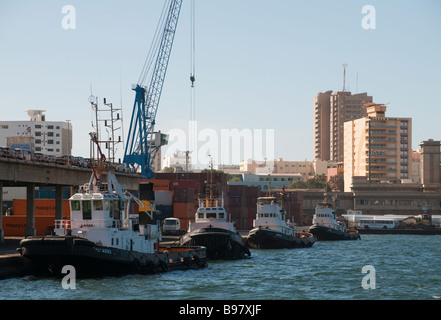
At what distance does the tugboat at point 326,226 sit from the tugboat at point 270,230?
1004 inches

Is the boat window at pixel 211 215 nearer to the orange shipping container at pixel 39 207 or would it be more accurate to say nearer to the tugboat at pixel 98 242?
the tugboat at pixel 98 242

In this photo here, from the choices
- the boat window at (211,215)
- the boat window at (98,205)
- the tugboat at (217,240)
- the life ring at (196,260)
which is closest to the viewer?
the boat window at (98,205)

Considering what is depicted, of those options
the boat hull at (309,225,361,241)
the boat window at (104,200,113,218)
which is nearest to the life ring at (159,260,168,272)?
the boat window at (104,200,113,218)

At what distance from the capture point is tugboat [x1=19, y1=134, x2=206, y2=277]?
4666 cm

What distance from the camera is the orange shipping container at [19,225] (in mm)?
80125

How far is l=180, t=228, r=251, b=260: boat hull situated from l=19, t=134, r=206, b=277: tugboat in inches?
495

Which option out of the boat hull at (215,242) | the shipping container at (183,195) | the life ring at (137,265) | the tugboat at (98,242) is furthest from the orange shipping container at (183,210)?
the life ring at (137,265)

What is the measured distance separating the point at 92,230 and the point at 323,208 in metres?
79.1

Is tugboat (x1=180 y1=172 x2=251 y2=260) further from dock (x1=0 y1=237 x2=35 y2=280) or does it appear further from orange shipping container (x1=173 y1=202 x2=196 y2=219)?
orange shipping container (x1=173 y1=202 x2=196 y2=219)

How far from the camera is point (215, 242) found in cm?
6788

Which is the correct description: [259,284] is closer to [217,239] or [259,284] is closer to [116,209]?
[116,209]

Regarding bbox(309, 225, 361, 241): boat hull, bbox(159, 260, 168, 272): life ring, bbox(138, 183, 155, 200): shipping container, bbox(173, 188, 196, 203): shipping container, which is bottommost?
bbox(309, 225, 361, 241): boat hull
